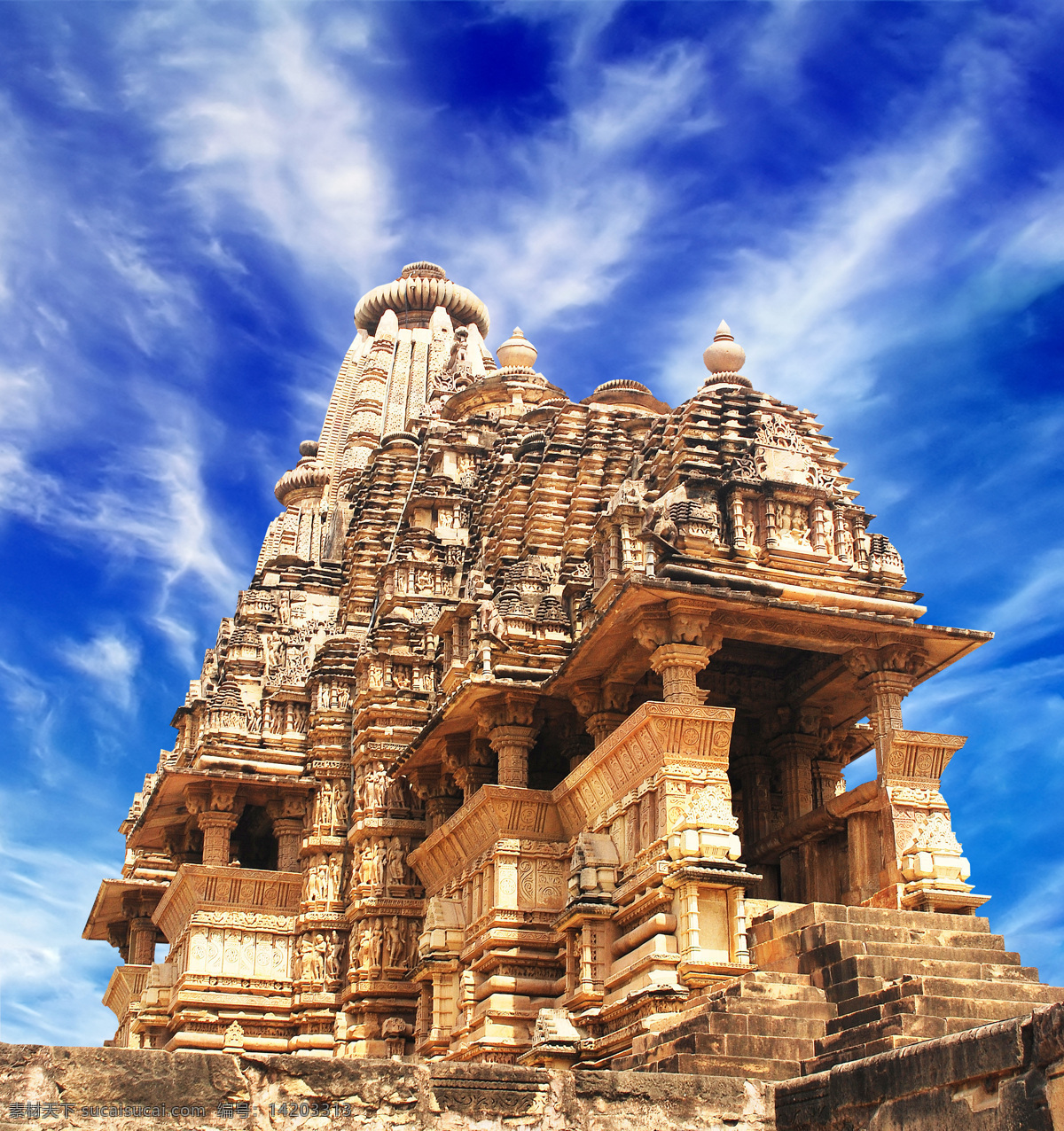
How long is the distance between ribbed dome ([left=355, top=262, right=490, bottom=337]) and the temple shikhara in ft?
66.0

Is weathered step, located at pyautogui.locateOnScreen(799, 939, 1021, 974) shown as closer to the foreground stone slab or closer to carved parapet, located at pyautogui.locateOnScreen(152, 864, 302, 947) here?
the foreground stone slab

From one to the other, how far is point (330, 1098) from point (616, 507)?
41.8 ft

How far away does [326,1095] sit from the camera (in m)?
9.22

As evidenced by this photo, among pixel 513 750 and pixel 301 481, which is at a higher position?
pixel 301 481

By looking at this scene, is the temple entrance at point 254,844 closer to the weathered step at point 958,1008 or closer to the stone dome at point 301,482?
the stone dome at point 301,482

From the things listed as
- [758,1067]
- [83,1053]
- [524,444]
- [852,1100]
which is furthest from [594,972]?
[524,444]

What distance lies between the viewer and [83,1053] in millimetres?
8867

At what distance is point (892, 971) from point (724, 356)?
11532mm

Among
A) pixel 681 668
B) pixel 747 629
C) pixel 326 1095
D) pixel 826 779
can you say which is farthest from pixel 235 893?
pixel 326 1095

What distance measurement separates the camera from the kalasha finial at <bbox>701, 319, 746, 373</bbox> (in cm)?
2298

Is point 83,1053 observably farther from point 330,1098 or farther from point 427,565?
point 427,565

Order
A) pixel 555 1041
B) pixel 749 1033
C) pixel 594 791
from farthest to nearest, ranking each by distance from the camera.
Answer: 1. pixel 594 791
2. pixel 555 1041
3. pixel 749 1033

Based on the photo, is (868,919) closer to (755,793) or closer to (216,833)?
(755,793)

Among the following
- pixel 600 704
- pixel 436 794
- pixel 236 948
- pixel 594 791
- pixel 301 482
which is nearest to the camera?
pixel 594 791
